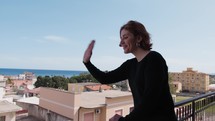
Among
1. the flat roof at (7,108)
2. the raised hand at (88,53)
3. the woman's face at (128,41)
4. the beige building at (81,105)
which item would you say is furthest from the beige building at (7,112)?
the woman's face at (128,41)

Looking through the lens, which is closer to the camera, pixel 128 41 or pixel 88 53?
pixel 128 41

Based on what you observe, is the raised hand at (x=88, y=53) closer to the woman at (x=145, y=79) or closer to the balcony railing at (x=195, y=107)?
the woman at (x=145, y=79)

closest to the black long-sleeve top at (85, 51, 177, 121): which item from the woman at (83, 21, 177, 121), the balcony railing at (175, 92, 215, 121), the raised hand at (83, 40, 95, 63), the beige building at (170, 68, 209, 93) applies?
the woman at (83, 21, 177, 121)

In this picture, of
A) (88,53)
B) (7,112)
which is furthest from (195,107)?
(7,112)

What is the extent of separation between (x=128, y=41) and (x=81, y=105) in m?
10.8

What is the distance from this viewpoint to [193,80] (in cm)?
4328

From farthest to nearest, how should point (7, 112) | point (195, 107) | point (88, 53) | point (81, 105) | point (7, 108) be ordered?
point (81, 105) → point (7, 108) → point (7, 112) → point (195, 107) → point (88, 53)

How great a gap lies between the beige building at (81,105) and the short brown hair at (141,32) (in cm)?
1031

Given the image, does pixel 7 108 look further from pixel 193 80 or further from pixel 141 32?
pixel 193 80

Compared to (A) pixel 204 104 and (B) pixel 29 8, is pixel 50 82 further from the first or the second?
(A) pixel 204 104

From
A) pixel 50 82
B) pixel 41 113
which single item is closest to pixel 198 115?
pixel 41 113

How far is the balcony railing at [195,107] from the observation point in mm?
1970

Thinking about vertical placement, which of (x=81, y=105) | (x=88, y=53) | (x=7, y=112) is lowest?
(x=7, y=112)

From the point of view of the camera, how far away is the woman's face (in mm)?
1059
